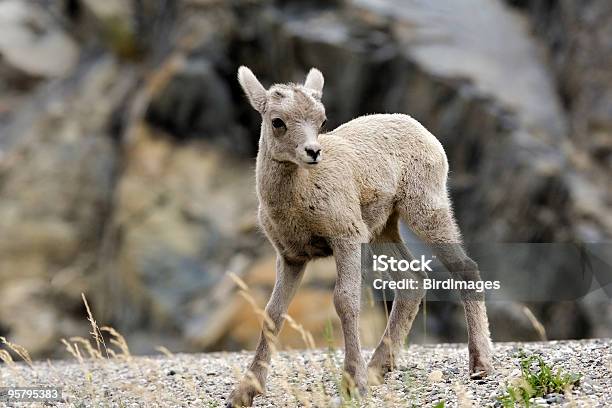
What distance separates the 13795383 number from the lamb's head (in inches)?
136

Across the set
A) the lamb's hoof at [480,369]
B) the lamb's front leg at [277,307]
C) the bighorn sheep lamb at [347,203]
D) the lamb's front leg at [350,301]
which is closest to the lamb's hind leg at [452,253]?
the bighorn sheep lamb at [347,203]

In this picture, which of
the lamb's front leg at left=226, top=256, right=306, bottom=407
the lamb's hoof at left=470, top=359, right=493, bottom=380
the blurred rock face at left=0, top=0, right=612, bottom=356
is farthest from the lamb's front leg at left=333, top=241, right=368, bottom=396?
the blurred rock face at left=0, top=0, right=612, bottom=356

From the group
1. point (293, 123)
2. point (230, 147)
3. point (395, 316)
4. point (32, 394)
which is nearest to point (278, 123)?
point (293, 123)

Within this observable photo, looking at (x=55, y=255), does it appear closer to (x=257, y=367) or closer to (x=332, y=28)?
(x=332, y=28)

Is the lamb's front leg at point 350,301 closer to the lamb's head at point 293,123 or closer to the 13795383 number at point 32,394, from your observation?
the lamb's head at point 293,123

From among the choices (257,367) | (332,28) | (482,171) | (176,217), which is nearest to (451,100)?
(482,171)

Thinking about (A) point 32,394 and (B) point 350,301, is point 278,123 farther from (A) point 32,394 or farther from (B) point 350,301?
(A) point 32,394

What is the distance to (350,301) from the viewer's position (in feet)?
27.0

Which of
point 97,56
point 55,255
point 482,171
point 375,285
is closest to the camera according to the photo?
point 375,285

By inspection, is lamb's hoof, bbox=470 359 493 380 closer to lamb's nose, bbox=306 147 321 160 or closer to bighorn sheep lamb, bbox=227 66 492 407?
bighorn sheep lamb, bbox=227 66 492 407

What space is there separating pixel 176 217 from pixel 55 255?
154 inches

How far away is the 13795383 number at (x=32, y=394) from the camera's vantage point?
8.99 meters

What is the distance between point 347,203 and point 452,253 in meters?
1.42

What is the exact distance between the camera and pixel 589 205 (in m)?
18.3
